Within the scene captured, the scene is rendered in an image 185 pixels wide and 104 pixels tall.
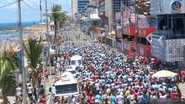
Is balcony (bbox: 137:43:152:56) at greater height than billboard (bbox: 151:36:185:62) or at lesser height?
lesser

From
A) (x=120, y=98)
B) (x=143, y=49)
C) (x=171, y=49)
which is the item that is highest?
(x=171, y=49)

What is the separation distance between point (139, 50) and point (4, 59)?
41006mm

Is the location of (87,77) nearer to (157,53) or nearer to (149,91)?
(149,91)

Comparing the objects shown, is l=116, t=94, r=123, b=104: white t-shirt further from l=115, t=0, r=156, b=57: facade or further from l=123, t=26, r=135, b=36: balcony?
l=123, t=26, r=135, b=36: balcony

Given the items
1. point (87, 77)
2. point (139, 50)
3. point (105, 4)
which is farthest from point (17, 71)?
point (105, 4)

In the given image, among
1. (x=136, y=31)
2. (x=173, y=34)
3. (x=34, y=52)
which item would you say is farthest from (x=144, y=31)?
(x=34, y=52)

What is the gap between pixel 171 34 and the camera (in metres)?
45.4

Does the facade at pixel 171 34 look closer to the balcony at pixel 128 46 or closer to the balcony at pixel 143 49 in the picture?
the balcony at pixel 143 49

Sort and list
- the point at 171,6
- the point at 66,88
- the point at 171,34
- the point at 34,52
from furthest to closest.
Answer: the point at 171,34 < the point at 171,6 < the point at 34,52 < the point at 66,88

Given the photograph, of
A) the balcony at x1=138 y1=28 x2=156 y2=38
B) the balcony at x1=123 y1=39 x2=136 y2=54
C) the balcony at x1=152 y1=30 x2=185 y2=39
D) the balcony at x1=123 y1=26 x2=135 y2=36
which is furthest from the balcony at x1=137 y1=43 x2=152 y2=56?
the balcony at x1=123 y1=26 x2=135 y2=36

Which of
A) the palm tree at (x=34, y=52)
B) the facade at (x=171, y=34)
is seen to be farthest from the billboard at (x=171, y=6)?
the palm tree at (x=34, y=52)

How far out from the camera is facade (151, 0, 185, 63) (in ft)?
142

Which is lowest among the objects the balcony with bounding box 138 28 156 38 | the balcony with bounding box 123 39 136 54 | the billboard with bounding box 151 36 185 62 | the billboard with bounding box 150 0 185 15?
the balcony with bounding box 123 39 136 54

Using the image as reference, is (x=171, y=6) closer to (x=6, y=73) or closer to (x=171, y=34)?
(x=171, y=34)
